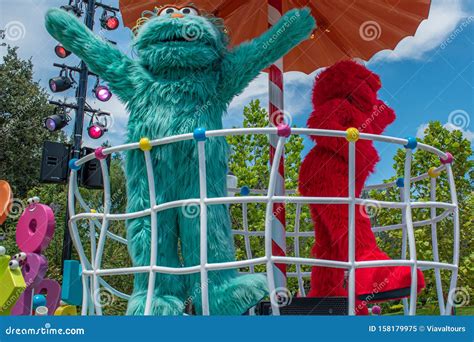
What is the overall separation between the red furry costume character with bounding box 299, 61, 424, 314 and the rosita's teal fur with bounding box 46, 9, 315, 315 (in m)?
0.45

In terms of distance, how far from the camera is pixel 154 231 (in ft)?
6.33

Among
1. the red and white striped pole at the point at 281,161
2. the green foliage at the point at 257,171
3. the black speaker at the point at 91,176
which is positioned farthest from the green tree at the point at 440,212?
the red and white striped pole at the point at 281,161

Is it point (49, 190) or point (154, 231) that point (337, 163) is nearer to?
point (154, 231)

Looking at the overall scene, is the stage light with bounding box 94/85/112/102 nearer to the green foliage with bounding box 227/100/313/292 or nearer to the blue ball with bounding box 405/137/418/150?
the green foliage with bounding box 227/100/313/292

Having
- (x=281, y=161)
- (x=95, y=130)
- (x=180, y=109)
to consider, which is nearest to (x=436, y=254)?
(x=281, y=161)

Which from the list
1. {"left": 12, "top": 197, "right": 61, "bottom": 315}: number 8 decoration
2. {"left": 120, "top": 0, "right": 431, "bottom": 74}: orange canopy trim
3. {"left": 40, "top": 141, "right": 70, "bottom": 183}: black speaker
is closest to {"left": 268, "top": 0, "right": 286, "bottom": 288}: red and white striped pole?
{"left": 120, "top": 0, "right": 431, "bottom": 74}: orange canopy trim

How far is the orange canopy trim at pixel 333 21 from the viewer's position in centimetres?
313

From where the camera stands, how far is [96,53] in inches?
95.4

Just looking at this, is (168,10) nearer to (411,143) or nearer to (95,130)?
(411,143)

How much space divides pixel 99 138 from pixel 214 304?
537cm

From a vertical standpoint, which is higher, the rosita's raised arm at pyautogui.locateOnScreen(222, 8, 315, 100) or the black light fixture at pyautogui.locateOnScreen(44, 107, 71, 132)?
the black light fixture at pyautogui.locateOnScreen(44, 107, 71, 132)

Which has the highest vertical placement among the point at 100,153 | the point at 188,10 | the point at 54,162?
the point at 188,10

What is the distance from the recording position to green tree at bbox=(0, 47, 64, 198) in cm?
1244

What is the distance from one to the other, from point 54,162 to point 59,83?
129 cm
